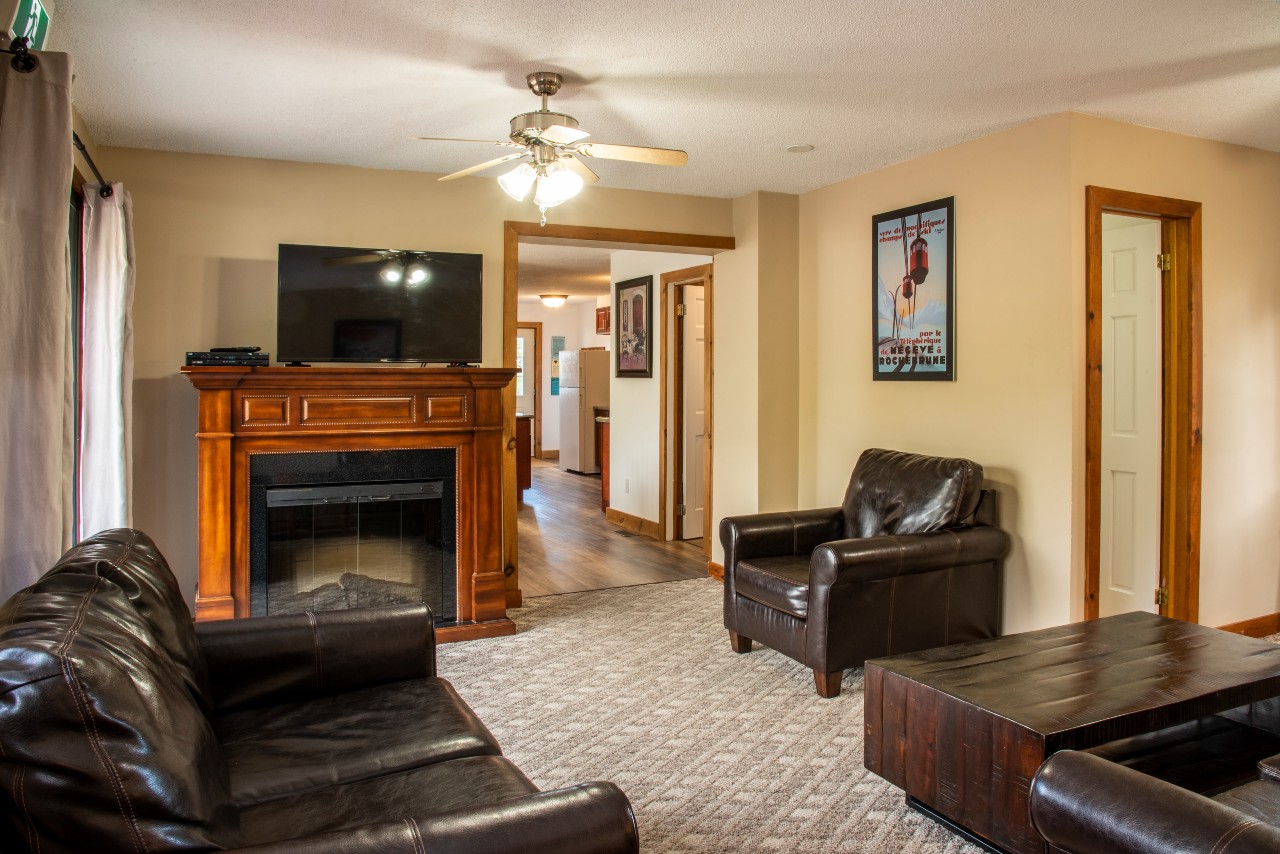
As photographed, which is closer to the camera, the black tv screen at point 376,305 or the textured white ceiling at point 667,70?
the textured white ceiling at point 667,70

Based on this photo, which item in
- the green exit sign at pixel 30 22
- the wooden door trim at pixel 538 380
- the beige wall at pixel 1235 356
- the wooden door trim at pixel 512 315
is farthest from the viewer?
the wooden door trim at pixel 538 380

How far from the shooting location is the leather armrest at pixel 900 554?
3314mm

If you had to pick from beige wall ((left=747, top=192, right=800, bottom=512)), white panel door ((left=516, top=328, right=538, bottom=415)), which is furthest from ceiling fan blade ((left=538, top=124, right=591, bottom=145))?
white panel door ((left=516, top=328, right=538, bottom=415))

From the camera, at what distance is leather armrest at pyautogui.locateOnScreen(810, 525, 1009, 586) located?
3.31 meters

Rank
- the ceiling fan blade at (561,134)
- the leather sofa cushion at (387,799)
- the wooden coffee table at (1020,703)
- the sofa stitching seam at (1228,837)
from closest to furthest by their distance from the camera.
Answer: the sofa stitching seam at (1228,837)
the leather sofa cushion at (387,799)
the wooden coffee table at (1020,703)
the ceiling fan blade at (561,134)

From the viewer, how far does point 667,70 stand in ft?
10.3

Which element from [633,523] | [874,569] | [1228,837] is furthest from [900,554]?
[633,523]

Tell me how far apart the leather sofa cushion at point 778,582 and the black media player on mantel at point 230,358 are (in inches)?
91.5

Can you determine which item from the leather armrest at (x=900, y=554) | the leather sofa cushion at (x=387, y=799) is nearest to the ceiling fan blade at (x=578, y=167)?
the leather armrest at (x=900, y=554)

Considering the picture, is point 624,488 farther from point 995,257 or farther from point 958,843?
point 958,843

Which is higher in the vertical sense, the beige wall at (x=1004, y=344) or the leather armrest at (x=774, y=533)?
the beige wall at (x=1004, y=344)

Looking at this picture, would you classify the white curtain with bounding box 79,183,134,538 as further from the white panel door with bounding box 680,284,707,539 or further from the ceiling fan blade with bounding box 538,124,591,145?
the white panel door with bounding box 680,284,707,539

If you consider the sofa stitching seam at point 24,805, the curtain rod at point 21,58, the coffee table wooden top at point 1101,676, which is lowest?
the coffee table wooden top at point 1101,676

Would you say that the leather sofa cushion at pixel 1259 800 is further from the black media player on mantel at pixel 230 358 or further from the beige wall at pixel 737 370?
the black media player on mantel at pixel 230 358
